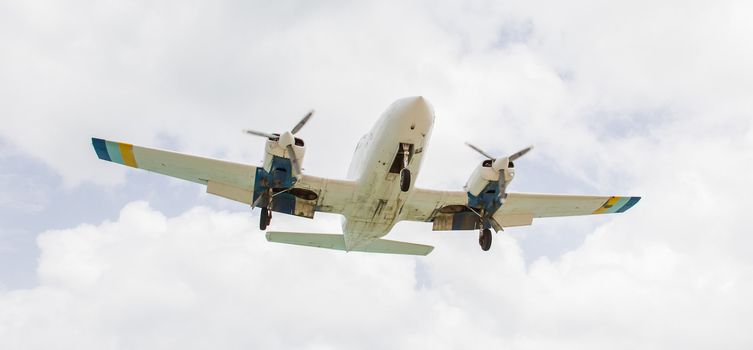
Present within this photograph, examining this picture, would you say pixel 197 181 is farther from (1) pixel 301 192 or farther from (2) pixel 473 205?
(2) pixel 473 205

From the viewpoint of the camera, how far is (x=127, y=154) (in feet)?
62.8

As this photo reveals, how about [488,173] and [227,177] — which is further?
[488,173]

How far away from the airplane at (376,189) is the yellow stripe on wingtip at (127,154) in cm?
3

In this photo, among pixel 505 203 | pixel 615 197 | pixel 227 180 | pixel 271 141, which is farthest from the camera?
pixel 615 197

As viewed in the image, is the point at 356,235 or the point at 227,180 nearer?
the point at 227,180

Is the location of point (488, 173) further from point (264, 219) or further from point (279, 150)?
point (264, 219)

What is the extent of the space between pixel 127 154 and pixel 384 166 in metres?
7.49

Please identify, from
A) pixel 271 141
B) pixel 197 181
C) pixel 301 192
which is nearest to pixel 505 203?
pixel 301 192

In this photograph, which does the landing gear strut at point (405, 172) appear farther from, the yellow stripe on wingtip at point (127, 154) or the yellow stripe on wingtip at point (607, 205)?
the yellow stripe on wingtip at point (607, 205)

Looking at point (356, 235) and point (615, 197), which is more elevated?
point (615, 197)

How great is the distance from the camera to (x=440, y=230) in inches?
870

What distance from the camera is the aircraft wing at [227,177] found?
19.2 m

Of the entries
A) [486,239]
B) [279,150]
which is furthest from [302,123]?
[486,239]

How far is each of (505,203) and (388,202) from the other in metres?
4.49
